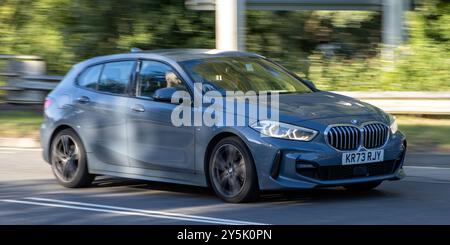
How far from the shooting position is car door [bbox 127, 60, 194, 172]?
9227 millimetres

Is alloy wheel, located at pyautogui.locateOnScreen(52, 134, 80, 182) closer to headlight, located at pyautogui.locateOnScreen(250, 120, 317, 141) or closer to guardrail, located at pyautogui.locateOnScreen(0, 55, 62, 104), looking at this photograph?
headlight, located at pyautogui.locateOnScreen(250, 120, 317, 141)

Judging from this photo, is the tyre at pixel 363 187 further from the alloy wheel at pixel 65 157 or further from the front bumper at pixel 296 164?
A: the alloy wheel at pixel 65 157

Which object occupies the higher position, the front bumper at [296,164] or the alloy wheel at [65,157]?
the front bumper at [296,164]

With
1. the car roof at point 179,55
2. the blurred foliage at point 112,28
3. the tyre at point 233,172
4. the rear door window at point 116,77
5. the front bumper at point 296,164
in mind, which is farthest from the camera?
the blurred foliage at point 112,28

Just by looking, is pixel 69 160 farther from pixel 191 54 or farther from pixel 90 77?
pixel 191 54

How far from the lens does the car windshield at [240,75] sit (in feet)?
31.0

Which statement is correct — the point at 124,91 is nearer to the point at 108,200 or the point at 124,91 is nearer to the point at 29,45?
the point at 108,200

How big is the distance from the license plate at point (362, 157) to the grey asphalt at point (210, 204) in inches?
17.4

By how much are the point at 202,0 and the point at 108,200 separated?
708 cm

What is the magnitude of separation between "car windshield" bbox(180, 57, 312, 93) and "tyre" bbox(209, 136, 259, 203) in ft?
2.48

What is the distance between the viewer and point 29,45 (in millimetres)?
20484

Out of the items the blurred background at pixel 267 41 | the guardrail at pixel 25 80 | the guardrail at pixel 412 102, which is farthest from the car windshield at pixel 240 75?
the guardrail at pixel 25 80
